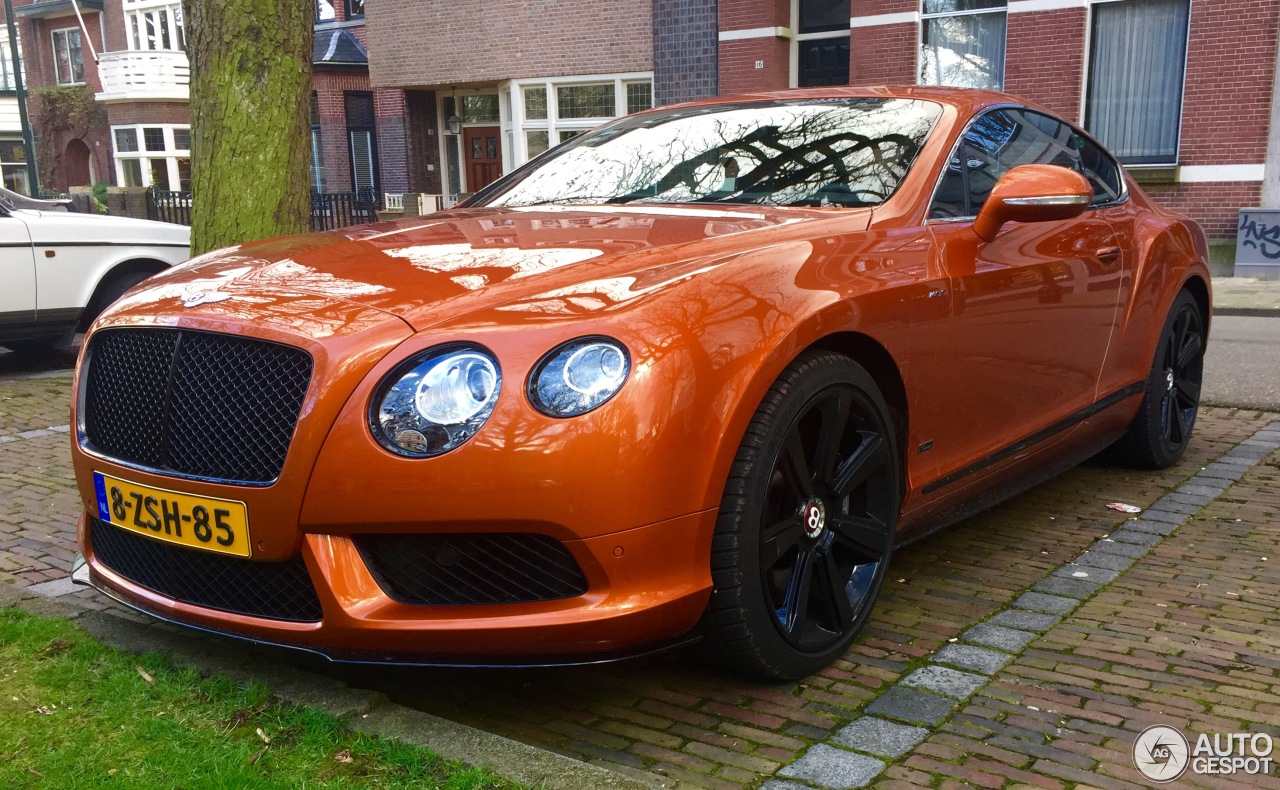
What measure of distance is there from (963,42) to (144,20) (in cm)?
2705

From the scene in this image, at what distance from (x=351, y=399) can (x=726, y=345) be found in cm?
82

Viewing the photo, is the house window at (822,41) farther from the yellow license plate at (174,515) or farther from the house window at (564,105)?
the yellow license plate at (174,515)

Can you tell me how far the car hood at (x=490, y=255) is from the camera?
2.61 metres

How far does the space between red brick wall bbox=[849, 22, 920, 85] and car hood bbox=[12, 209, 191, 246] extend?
34.2 feet

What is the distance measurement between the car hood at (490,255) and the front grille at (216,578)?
64cm

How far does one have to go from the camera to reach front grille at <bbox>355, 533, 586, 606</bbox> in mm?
2410

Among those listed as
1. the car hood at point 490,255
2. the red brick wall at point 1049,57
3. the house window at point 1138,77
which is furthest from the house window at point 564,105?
the car hood at point 490,255

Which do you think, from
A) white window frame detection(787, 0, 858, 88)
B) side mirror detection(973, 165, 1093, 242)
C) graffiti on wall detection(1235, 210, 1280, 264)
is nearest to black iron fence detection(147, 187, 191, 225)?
white window frame detection(787, 0, 858, 88)

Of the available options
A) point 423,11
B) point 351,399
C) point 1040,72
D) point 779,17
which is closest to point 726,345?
point 351,399

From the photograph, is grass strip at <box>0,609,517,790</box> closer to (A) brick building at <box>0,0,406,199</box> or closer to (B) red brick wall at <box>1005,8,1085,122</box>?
(B) red brick wall at <box>1005,8,1085,122</box>

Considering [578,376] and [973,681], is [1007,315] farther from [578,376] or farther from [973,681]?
[578,376]

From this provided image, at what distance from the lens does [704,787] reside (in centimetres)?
242

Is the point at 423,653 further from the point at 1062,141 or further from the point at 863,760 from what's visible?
the point at 1062,141

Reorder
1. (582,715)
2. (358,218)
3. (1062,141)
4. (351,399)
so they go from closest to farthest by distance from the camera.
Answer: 1. (351,399)
2. (582,715)
3. (1062,141)
4. (358,218)
